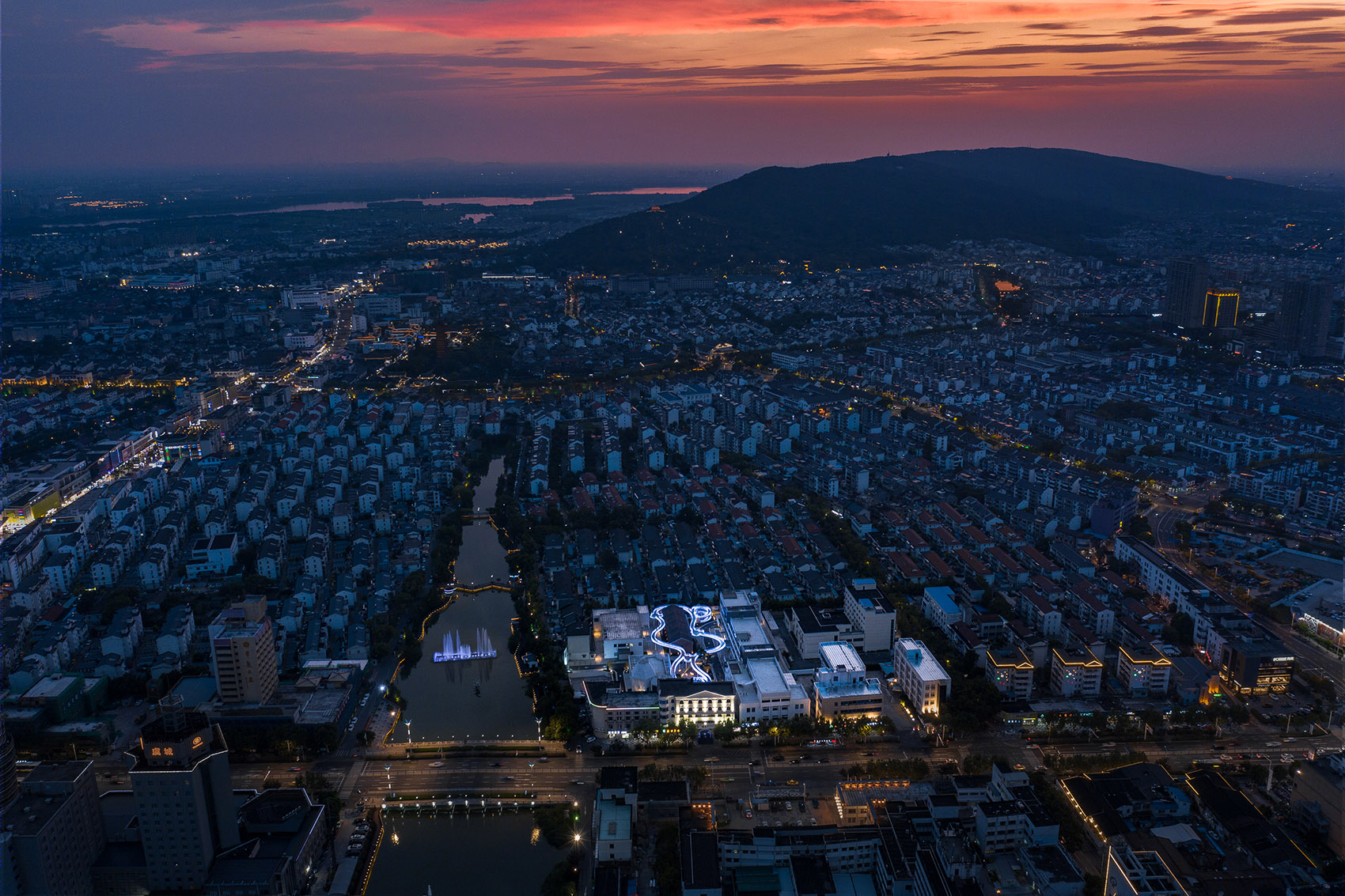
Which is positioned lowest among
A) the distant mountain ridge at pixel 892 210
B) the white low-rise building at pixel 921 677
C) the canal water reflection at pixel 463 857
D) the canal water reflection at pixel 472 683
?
the canal water reflection at pixel 463 857

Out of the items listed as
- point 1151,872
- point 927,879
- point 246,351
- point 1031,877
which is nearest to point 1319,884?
point 1151,872

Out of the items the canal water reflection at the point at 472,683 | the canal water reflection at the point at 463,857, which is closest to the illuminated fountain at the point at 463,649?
the canal water reflection at the point at 472,683

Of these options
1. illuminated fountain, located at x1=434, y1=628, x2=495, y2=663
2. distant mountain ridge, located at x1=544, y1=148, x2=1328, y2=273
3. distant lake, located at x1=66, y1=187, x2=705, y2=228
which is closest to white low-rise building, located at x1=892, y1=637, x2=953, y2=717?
illuminated fountain, located at x1=434, y1=628, x2=495, y2=663

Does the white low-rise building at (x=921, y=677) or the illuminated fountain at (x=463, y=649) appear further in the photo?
the illuminated fountain at (x=463, y=649)

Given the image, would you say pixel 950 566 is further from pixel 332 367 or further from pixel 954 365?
pixel 332 367

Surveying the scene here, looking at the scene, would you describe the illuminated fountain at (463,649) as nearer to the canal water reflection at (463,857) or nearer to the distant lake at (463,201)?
the canal water reflection at (463,857)

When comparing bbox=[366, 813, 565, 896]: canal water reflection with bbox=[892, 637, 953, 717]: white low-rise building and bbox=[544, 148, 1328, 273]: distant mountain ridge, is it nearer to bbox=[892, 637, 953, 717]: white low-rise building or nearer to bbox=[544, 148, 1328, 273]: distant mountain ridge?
bbox=[892, 637, 953, 717]: white low-rise building

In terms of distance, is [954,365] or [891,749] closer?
[891,749]

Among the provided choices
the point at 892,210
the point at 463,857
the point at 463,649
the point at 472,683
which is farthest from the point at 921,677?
the point at 892,210

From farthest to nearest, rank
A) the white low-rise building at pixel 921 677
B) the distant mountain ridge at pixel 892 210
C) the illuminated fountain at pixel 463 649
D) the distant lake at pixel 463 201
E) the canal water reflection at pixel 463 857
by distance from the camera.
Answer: the distant lake at pixel 463 201
the distant mountain ridge at pixel 892 210
the illuminated fountain at pixel 463 649
the white low-rise building at pixel 921 677
the canal water reflection at pixel 463 857
